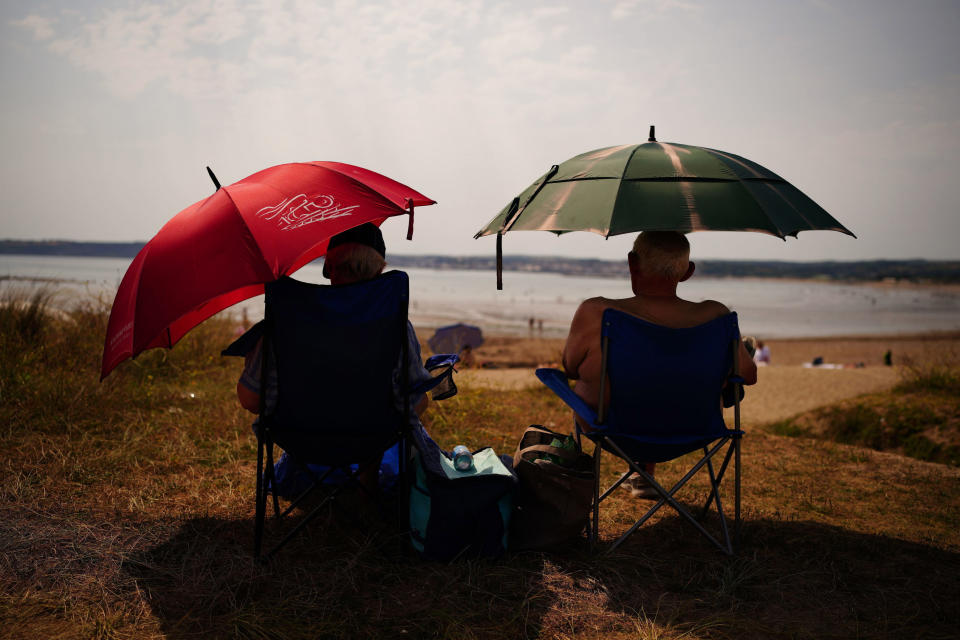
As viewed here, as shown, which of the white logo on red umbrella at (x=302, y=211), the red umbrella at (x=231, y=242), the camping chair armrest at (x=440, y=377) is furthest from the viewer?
the camping chair armrest at (x=440, y=377)

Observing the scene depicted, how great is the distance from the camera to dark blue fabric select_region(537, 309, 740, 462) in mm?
2795

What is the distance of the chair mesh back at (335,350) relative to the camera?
259 cm

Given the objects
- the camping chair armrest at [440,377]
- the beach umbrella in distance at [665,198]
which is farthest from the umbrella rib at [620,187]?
the camping chair armrest at [440,377]

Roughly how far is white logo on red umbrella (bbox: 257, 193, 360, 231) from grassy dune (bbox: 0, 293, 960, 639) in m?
1.50

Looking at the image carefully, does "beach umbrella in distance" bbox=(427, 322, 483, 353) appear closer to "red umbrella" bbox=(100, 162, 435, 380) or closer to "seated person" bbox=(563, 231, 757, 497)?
"seated person" bbox=(563, 231, 757, 497)

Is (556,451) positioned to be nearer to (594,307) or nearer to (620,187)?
(594,307)

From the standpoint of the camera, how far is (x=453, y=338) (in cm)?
1413

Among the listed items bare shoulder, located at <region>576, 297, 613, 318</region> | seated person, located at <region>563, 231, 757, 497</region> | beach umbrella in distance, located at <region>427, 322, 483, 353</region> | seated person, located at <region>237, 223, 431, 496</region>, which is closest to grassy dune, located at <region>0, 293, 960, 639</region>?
seated person, located at <region>237, 223, 431, 496</region>

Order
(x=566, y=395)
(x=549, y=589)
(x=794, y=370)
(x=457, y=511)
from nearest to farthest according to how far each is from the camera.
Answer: (x=549, y=589), (x=457, y=511), (x=566, y=395), (x=794, y=370)

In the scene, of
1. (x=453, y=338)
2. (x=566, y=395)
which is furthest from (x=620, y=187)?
(x=453, y=338)

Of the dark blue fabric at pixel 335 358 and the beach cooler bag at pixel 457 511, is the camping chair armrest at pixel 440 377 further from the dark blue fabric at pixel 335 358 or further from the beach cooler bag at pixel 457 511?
the beach cooler bag at pixel 457 511

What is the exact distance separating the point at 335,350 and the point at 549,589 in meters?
1.38

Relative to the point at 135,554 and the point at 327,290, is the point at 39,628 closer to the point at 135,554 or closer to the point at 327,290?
the point at 135,554

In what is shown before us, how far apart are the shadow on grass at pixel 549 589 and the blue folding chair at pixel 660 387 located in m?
0.26
